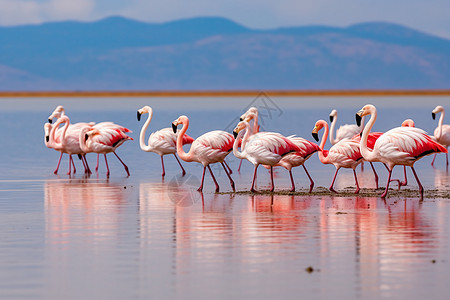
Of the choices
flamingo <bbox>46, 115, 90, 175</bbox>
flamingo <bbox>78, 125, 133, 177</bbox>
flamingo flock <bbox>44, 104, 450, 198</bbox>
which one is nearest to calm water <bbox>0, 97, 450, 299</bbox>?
flamingo flock <bbox>44, 104, 450, 198</bbox>

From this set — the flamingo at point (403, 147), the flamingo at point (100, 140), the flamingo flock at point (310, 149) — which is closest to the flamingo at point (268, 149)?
the flamingo flock at point (310, 149)

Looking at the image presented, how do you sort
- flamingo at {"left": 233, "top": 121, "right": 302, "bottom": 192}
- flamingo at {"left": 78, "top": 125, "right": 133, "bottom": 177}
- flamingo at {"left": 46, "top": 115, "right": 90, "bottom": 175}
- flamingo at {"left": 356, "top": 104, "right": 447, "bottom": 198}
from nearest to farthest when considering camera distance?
flamingo at {"left": 356, "top": 104, "right": 447, "bottom": 198} < flamingo at {"left": 233, "top": 121, "right": 302, "bottom": 192} < flamingo at {"left": 78, "top": 125, "right": 133, "bottom": 177} < flamingo at {"left": 46, "top": 115, "right": 90, "bottom": 175}

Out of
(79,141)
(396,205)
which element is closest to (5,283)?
(396,205)

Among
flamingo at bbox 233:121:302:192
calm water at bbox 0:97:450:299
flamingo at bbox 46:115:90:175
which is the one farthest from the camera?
flamingo at bbox 46:115:90:175

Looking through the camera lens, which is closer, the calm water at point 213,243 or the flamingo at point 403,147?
the calm water at point 213,243

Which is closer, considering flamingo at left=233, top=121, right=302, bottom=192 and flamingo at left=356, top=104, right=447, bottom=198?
flamingo at left=356, top=104, right=447, bottom=198

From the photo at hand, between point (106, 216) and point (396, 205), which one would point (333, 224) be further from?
point (106, 216)

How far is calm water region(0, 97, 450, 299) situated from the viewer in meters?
A: 7.50

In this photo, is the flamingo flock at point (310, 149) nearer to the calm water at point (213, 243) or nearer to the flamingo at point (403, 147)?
the flamingo at point (403, 147)

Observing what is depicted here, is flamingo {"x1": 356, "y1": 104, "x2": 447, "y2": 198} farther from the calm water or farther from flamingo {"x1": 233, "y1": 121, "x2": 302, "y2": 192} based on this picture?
flamingo {"x1": 233, "y1": 121, "x2": 302, "y2": 192}

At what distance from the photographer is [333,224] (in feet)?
34.9

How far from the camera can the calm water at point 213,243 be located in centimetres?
750

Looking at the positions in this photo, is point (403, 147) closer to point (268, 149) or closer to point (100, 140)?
point (268, 149)

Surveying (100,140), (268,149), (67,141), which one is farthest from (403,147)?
(67,141)
